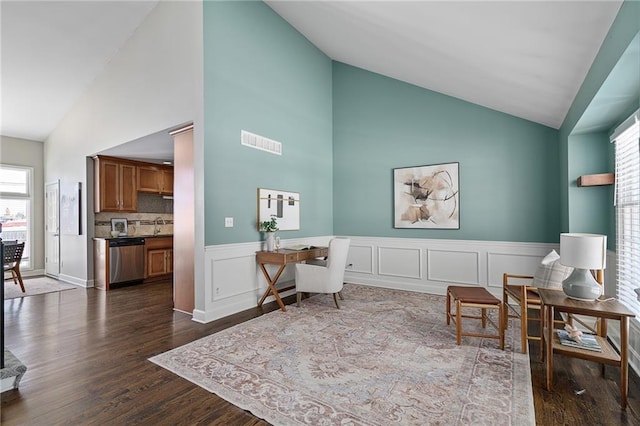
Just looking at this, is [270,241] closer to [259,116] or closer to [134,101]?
[259,116]

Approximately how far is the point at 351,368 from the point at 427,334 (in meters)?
1.10

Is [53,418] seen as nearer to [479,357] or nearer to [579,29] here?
[479,357]

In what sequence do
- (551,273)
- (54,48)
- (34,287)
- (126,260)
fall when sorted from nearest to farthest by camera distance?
(551,273) < (54,48) < (34,287) < (126,260)

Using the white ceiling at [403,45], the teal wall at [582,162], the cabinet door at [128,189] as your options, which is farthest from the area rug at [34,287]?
the teal wall at [582,162]

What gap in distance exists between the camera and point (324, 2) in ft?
12.3

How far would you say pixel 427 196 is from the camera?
5.00 metres

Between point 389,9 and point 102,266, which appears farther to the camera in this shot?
point 102,266

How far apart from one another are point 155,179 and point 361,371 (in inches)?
229

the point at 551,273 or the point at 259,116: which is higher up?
the point at 259,116

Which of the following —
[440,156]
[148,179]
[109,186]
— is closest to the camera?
[440,156]

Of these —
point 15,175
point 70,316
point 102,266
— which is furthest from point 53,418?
point 15,175

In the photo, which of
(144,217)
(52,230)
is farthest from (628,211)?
(52,230)

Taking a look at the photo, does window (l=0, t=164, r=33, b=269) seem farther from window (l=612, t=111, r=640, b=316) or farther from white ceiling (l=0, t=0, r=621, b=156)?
window (l=612, t=111, r=640, b=316)

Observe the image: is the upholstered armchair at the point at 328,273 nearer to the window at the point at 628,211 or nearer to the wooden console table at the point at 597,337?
the wooden console table at the point at 597,337
